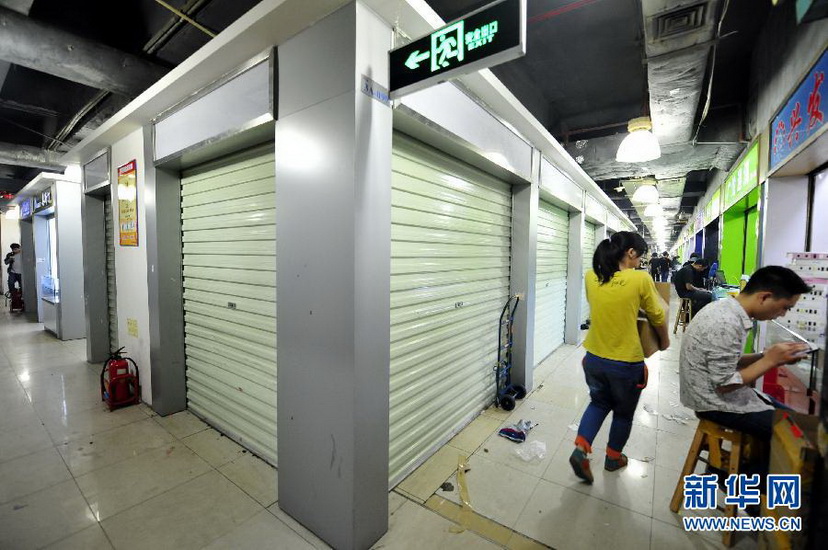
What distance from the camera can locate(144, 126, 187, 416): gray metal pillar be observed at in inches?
145

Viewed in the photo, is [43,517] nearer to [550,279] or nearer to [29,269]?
[550,279]

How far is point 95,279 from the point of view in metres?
5.47

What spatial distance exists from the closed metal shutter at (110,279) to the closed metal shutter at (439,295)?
5.46 meters

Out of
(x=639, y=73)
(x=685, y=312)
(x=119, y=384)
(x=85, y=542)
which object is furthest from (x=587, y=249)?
(x=85, y=542)

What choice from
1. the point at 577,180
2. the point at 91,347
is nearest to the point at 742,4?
the point at 577,180

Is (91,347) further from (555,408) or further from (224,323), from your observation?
(555,408)

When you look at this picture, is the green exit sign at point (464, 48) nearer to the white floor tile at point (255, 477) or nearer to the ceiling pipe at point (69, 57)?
the white floor tile at point (255, 477)

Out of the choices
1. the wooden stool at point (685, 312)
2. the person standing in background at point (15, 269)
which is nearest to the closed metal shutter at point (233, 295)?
the wooden stool at point (685, 312)

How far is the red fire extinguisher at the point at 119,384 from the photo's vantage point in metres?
3.96

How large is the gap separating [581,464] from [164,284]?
4.51m

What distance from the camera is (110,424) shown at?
146 inches

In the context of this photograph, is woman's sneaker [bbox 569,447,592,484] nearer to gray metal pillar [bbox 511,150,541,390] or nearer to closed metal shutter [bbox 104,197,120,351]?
gray metal pillar [bbox 511,150,541,390]

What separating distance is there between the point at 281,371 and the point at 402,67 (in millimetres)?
2193

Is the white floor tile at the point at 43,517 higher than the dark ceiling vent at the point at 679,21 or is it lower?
lower
